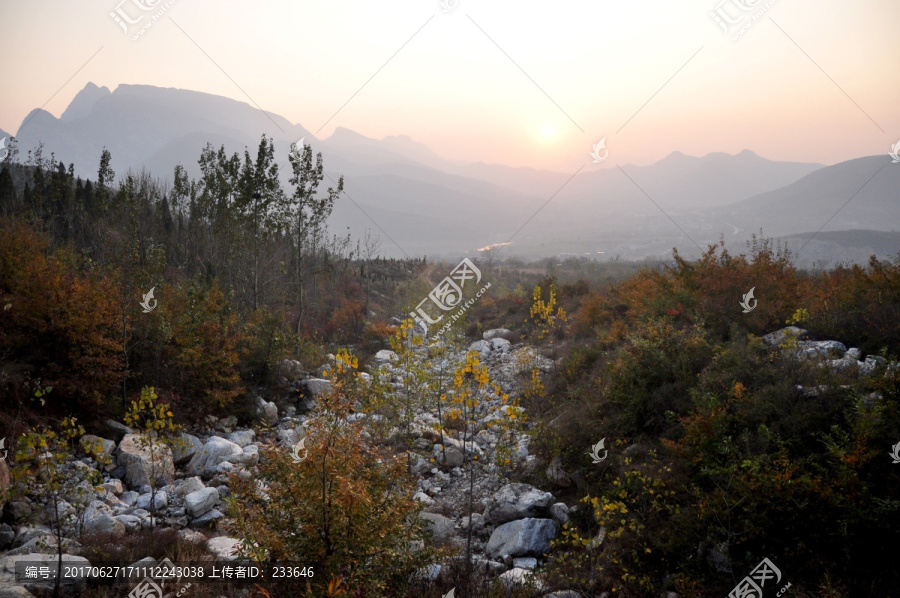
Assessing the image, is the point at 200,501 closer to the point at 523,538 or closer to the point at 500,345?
the point at 523,538

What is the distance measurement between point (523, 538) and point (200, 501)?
4783 millimetres

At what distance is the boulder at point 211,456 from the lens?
812 cm

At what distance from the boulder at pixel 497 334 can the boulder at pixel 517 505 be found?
12362 millimetres

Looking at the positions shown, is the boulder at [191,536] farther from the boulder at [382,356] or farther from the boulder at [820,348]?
the boulder at [382,356]

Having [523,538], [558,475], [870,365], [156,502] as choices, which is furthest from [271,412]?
[870,365]

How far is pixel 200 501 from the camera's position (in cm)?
677

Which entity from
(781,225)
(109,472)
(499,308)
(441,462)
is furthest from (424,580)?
(781,225)

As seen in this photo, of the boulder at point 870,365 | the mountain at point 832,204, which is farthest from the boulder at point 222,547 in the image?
the mountain at point 832,204

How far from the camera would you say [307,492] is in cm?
346

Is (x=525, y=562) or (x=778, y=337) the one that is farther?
(x=778, y=337)

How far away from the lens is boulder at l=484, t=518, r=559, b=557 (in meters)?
6.00

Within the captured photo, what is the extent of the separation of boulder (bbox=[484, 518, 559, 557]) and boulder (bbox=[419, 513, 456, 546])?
57cm

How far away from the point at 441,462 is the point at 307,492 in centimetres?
581

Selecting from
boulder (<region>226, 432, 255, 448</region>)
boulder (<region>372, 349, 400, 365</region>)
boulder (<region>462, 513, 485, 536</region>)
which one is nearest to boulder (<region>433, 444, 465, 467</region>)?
boulder (<region>462, 513, 485, 536</region>)
